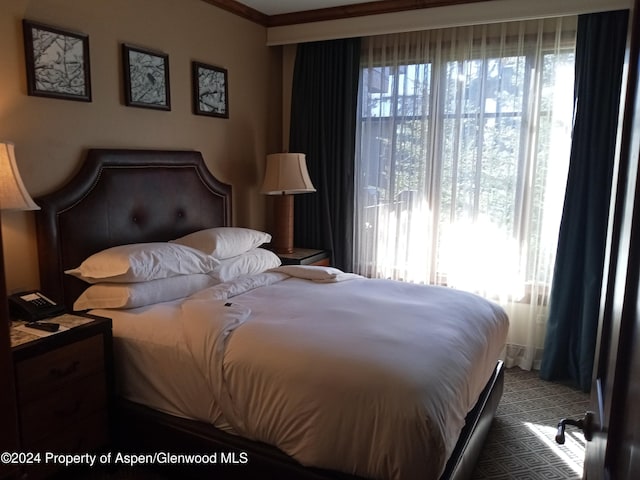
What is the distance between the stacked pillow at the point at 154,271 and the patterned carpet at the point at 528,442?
32.7 inches

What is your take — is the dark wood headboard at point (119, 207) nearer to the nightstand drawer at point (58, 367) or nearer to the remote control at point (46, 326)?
the remote control at point (46, 326)

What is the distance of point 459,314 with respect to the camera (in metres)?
2.47

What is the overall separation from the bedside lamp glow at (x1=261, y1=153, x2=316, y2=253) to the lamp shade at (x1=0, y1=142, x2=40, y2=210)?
1.97m

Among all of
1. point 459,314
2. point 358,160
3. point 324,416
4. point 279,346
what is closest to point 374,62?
point 358,160

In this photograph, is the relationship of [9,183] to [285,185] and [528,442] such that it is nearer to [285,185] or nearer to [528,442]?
[285,185]

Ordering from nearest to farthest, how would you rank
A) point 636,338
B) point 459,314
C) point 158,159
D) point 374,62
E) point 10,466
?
point 636,338, point 10,466, point 459,314, point 158,159, point 374,62

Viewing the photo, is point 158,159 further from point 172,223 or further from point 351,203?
point 351,203

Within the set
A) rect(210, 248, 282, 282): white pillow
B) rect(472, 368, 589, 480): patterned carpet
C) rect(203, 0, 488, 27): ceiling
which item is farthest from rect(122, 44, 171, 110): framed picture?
rect(472, 368, 589, 480): patterned carpet

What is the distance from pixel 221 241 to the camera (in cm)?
320

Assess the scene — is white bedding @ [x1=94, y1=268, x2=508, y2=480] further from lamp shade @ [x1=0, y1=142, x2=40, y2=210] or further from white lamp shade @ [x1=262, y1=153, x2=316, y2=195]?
white lamp shade @ [x1=262, y1=153, x2=316, y2=195]

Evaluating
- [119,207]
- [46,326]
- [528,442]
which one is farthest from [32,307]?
[528,442]

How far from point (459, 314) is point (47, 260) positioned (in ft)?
6.93

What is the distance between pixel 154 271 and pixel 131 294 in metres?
0.18

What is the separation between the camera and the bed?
1763 millimetres
